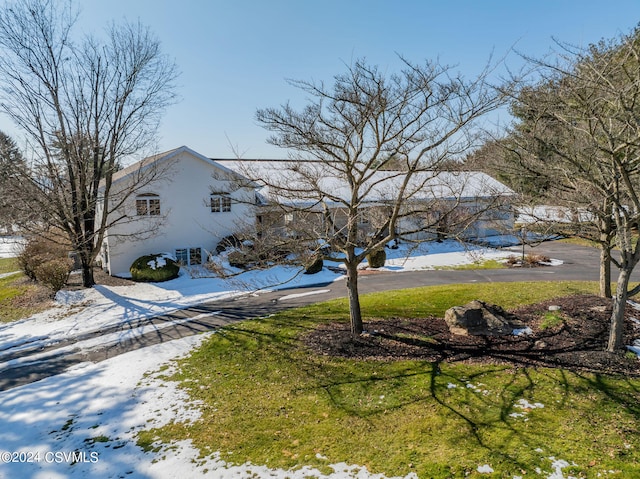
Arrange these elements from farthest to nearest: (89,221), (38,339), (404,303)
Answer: (89,221) → (404,303) → (38,339)

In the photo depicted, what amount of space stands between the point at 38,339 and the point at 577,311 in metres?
16.1

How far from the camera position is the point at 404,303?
12867 mm

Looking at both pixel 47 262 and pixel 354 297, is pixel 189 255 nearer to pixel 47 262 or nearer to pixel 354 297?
pixel 47 262

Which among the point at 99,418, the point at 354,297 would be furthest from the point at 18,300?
the point at 354,297

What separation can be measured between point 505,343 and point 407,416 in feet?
13.8

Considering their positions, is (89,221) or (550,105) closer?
(550,105)

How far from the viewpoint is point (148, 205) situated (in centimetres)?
2025

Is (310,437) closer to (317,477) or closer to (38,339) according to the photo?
(317,477)

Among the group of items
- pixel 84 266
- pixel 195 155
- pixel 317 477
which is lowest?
pixel 317 477

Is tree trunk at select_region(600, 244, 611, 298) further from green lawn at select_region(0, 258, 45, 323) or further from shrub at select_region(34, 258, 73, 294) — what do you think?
shrub at select_region(34, 258, 73, 294)

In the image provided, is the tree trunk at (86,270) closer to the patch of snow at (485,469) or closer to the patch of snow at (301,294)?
the patch of snow at (301,294)

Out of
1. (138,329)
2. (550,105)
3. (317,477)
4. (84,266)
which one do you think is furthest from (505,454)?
(84,266)

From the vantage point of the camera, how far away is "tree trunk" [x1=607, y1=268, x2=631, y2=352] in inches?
305

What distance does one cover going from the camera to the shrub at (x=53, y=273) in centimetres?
1617
